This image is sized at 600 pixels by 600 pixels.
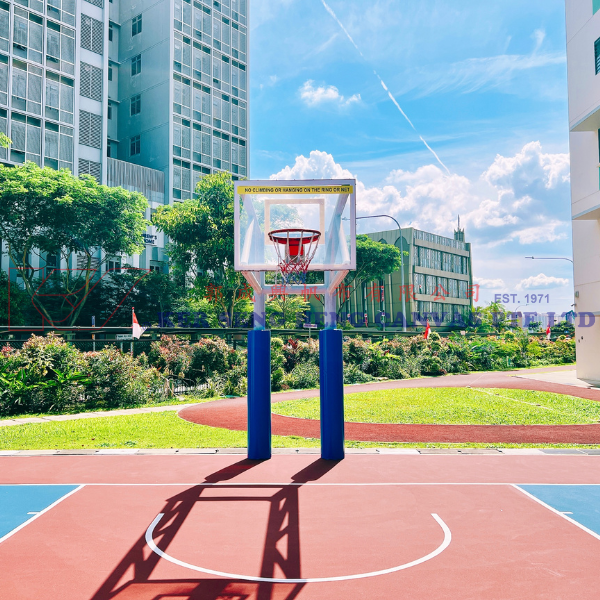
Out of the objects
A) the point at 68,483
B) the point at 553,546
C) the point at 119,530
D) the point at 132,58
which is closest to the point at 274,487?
the point at 119,530

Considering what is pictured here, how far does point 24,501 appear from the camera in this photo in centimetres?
812

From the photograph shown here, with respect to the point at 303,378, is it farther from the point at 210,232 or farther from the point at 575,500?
the point at 210,232

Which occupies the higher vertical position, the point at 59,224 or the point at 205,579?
the point at 59,224

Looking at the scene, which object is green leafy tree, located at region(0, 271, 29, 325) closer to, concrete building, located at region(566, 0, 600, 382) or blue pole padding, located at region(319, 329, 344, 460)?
blue pole padding, located at region(319, 329, 344, 460)

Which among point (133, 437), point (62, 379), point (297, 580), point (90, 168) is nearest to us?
point (297, 580)

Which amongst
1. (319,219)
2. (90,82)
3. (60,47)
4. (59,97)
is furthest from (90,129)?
(319,219)

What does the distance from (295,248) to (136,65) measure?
60.1 m

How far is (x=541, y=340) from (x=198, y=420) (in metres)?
35.3

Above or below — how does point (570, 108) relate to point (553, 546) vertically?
above

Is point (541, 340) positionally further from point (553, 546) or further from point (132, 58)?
point (132, 58)

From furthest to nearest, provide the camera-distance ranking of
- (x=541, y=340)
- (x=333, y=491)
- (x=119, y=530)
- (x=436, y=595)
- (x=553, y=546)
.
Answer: (x=541, y=340), (x=333, y=491), (x=119, y=530), (x=553, y=546), (x=436, y=595)

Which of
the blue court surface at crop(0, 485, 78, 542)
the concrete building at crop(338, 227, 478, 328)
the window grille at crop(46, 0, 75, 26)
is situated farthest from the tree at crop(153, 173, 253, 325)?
the concrete building at crop(338, 227, 478, 328)

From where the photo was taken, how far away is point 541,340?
42656 mm

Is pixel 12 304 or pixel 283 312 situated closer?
pixel 12 304
